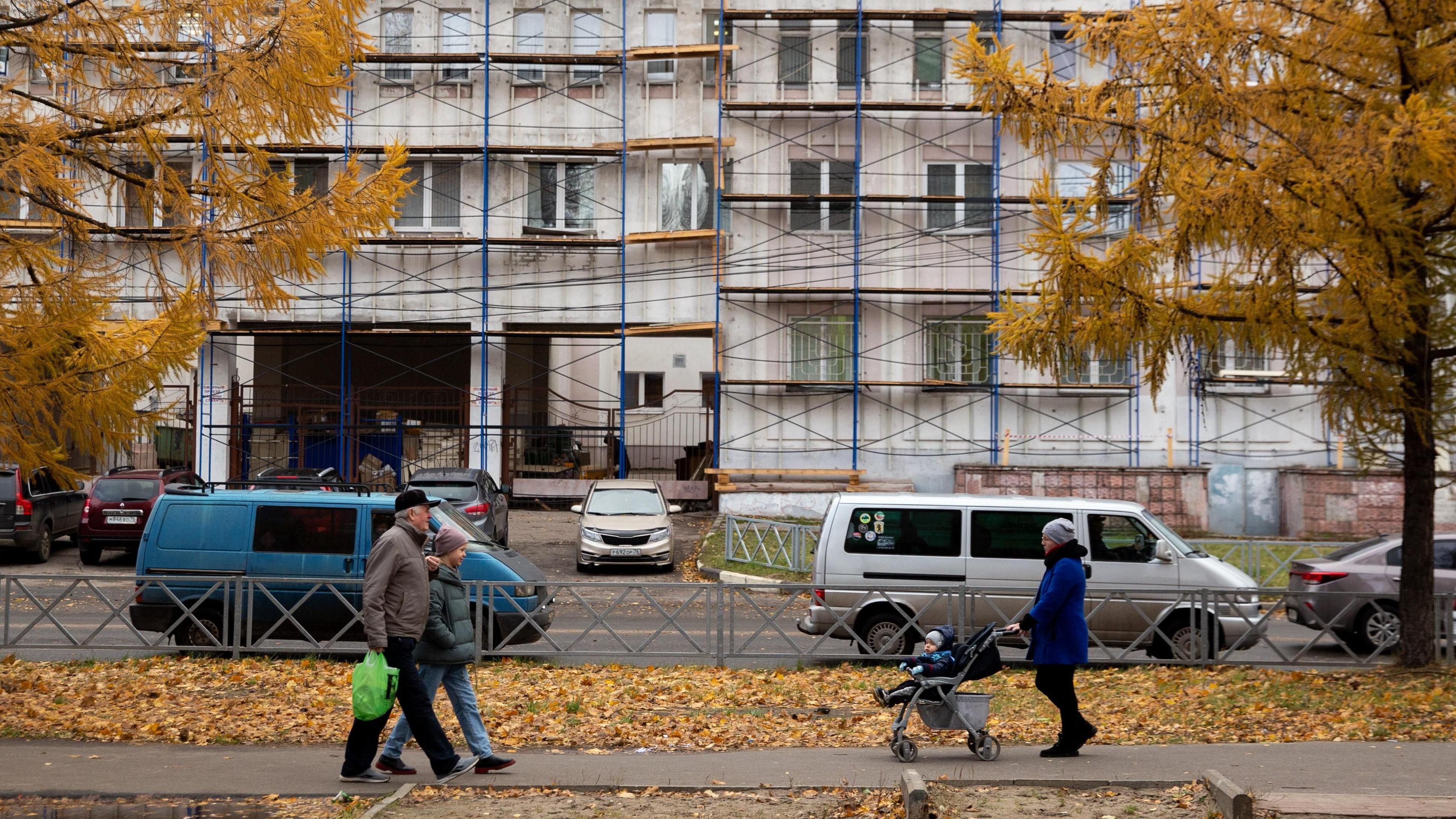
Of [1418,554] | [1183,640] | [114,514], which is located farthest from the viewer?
[114,514]

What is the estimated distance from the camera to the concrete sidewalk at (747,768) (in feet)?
25.5

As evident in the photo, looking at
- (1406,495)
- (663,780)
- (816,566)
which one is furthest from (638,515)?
(663,780)

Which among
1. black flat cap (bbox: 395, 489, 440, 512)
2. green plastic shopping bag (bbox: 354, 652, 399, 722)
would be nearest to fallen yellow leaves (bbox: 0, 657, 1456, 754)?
green plastic shopping bag (bbox: 354, 652, 399, 722)

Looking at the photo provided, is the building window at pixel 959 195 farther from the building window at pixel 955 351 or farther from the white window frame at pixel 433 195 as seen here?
the white window frame at pixel 433 195

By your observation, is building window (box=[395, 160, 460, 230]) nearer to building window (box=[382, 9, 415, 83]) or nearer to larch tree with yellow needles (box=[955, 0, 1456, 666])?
building window (box=[382, 9, 415, 83])

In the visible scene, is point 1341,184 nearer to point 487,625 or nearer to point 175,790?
point 487,625

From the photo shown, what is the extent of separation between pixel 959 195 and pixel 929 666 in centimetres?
2363

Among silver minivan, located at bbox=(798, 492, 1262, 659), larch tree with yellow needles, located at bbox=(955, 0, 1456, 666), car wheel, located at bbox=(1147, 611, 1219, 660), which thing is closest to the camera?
larch tree with yellow needles, located at bbox=(955, 0, 1456, 666)

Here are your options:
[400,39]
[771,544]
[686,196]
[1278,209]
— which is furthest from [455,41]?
[1278,209]

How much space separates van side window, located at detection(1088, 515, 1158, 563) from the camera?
1435cm

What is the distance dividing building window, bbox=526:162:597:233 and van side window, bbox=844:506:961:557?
1954 cm

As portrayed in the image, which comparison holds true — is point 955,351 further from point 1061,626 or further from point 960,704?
point 960,704

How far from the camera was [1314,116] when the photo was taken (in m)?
11.4

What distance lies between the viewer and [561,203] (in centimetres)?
3244
